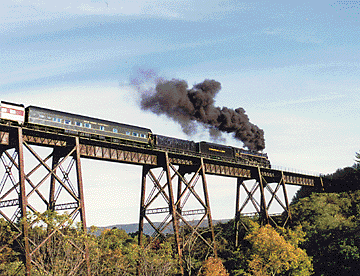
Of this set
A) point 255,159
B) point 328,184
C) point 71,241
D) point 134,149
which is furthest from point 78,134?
point 328,184

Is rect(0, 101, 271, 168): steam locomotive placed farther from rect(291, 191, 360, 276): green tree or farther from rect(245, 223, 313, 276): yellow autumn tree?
rect(291, 191, 360, 276): green tree

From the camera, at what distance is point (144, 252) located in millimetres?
39125

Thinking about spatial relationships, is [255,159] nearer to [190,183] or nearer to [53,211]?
[190,183]

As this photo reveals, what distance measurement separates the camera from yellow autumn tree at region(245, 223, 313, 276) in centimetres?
4425

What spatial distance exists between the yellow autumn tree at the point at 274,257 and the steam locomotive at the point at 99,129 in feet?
42.3

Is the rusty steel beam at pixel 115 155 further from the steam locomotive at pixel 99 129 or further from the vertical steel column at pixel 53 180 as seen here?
the vertical steel column at pixel 53 180

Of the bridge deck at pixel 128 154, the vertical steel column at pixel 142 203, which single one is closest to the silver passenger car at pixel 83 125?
the bridge deck at pixel 128 154

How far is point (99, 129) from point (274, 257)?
23.4 m

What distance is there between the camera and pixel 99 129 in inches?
1620

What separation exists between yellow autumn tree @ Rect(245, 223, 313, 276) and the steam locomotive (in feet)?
42.3

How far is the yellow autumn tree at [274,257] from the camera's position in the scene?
145 feet

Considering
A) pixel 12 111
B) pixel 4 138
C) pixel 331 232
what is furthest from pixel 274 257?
pixel 12 111

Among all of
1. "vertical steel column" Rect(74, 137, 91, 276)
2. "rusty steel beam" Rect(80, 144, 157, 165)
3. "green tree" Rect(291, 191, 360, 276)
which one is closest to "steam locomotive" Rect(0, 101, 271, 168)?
"rusty steel beam" Rect(80, 144, 157, 165)

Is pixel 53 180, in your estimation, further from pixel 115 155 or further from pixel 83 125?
pixel 115 155
